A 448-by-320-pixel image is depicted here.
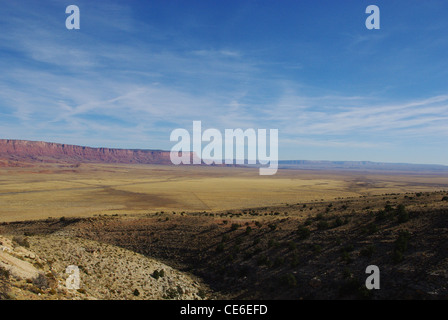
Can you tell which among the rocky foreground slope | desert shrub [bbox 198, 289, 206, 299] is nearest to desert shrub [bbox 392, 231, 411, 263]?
desert shrub [bbox 198, 289, 206, 299]

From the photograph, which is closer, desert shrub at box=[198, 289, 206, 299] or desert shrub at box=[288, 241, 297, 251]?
desert shrub at box=[198, 289, 206, 299]

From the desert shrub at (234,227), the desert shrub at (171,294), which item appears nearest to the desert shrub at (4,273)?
the desert shrub at (171,294)

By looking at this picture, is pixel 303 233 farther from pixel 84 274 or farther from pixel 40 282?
pixel 40 282

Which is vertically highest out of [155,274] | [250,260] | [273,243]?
[273,243]

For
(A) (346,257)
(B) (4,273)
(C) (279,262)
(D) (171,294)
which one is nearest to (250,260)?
(C) (279,262)

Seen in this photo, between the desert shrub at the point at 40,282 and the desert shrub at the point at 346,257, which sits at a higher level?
the desert shrub at the point at 40,282

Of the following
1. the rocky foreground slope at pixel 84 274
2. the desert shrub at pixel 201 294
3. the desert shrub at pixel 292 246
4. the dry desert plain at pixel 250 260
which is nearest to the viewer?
the rocky foreground slope at pixel 84 274

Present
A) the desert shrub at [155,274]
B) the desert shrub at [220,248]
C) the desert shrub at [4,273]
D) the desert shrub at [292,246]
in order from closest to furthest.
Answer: the desert shrub at [4,273], the desert shrub at [155,274], the desert shrub at [292,246], the desert shrub at [220,248]

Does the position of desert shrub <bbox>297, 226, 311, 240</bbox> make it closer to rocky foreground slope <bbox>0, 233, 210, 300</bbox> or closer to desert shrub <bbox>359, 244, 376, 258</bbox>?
desert shrub <bbox>359, 244, 376, 258</bbox>

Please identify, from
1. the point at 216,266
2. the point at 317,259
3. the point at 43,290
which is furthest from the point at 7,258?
the point at 317,259

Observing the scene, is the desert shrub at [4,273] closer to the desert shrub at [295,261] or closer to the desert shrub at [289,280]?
the desert shrub at [289,280]

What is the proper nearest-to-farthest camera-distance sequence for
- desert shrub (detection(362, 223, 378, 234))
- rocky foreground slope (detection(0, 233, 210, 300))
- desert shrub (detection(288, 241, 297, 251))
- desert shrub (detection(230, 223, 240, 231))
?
rocky foreground slope (detection(0, 233, 210, 300)), desert shrub (detection(362, 223, 378, 234)), desert shrub (detection(288, 241, 297, 251)), desert shrub (detection(230, 223, 240, 231))

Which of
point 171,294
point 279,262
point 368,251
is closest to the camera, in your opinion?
point 368,251
